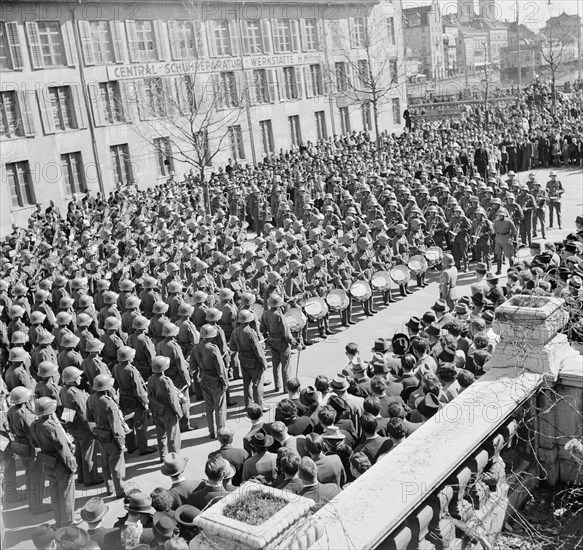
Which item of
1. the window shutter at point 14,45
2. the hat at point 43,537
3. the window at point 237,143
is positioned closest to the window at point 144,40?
the window shutter at point 14,45

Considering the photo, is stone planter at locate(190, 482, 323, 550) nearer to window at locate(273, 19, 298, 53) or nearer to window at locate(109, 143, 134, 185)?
window at locate(109, 143, 134, 185)

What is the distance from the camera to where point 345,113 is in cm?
4412

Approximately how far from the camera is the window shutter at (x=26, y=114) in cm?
2854

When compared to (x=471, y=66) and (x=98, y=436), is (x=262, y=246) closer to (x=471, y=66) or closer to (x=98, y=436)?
(x=98, y=436)

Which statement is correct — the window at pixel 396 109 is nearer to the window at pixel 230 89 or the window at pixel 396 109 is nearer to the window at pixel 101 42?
the window at pixel 230 89

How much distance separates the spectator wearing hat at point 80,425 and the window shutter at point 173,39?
973 inches

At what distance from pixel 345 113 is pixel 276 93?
6.73 meters

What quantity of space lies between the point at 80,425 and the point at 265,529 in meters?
5.68

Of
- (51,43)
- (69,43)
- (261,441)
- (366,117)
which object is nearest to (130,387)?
(261,441)

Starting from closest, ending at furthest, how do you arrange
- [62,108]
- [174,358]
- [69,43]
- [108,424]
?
[108,424] < [174,358] < [69,43] < [62,108]

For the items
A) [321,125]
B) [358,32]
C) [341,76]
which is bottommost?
[321,125]

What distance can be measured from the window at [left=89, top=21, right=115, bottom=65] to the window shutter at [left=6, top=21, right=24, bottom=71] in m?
3.47

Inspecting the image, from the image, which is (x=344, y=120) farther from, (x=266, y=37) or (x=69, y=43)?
(x=69, y=43)

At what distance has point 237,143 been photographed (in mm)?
36719
